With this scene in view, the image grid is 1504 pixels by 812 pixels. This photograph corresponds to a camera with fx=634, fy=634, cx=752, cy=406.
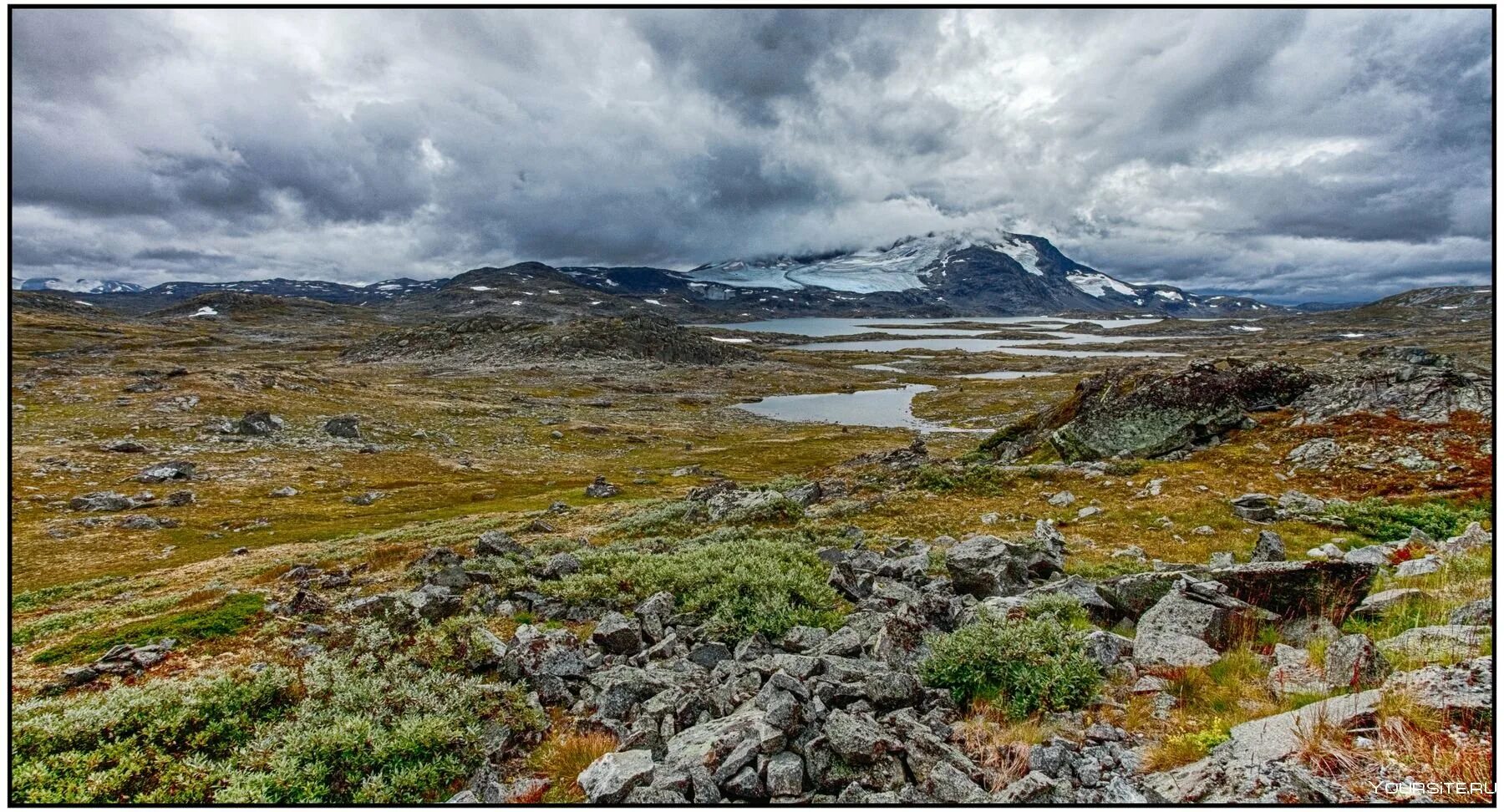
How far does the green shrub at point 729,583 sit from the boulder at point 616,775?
506 centimetres

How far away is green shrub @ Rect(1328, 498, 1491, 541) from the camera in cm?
1927

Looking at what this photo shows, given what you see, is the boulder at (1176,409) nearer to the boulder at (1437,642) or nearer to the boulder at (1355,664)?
the boulder at (1437,642)

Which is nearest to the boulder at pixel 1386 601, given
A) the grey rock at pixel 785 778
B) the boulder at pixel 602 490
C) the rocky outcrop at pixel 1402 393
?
the grey rock at pixel 785 778

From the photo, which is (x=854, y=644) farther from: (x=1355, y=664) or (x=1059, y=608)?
(x=1355, y=664)

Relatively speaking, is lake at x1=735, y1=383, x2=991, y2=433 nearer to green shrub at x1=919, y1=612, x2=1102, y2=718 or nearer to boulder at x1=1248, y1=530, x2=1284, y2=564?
boulder at x1=1248, y1=530, x2=1284, y2=564

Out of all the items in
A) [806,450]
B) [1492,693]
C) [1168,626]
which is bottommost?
[806,450]

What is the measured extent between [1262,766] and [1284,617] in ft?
18.2

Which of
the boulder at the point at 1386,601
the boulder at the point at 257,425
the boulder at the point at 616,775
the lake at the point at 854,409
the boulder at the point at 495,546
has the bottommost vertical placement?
the lake at the point at 854,409

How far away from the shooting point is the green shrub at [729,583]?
45.1 feet

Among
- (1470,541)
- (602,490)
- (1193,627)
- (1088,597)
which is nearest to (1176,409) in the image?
(1470,541)

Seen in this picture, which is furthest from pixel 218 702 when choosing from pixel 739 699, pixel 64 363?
pixel 64 363

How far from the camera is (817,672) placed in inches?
395

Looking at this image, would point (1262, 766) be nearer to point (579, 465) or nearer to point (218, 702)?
point (218, 702)

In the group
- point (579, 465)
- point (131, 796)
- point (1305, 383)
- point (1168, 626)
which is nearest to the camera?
point (131, 796)
